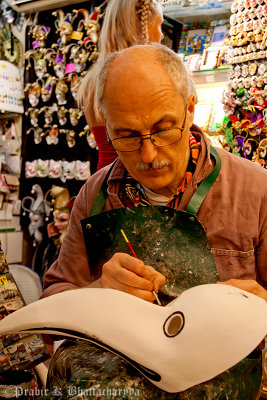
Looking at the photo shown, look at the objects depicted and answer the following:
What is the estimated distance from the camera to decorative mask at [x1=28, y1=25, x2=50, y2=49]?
3.34m

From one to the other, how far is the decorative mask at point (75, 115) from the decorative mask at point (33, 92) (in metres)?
0.44

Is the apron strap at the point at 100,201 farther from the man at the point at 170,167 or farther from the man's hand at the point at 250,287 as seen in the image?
the man's hand at the point at 250,287

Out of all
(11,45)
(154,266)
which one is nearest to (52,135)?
(11,45)

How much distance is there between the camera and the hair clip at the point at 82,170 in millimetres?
3047

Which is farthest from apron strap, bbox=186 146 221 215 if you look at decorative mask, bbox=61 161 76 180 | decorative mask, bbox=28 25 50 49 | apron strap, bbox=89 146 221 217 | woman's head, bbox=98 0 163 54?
decorative mask, bbox=28 25 50 49

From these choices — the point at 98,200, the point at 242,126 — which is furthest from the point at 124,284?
the point at 242,126

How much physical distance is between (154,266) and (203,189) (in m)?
0.27

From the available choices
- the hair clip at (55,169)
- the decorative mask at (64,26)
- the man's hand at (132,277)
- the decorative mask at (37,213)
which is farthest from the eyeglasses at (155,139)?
the decorative mask at (64,26)

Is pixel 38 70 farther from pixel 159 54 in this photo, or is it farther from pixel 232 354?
pixel 232 354

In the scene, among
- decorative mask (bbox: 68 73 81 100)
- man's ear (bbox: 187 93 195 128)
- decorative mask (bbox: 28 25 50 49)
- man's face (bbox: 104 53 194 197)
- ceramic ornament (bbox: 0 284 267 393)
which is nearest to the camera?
ceramic ornament (bbox: 0 284 267 393)

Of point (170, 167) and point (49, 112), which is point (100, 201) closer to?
point (170, 167)

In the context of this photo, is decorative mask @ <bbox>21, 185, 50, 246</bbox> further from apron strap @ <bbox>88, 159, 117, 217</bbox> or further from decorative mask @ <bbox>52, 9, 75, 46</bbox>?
apron strap @ <bbox>88, 159, 117, 217</bbox>

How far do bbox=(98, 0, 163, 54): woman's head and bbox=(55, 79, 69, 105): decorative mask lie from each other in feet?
4.31

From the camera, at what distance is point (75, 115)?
314 centimetres
